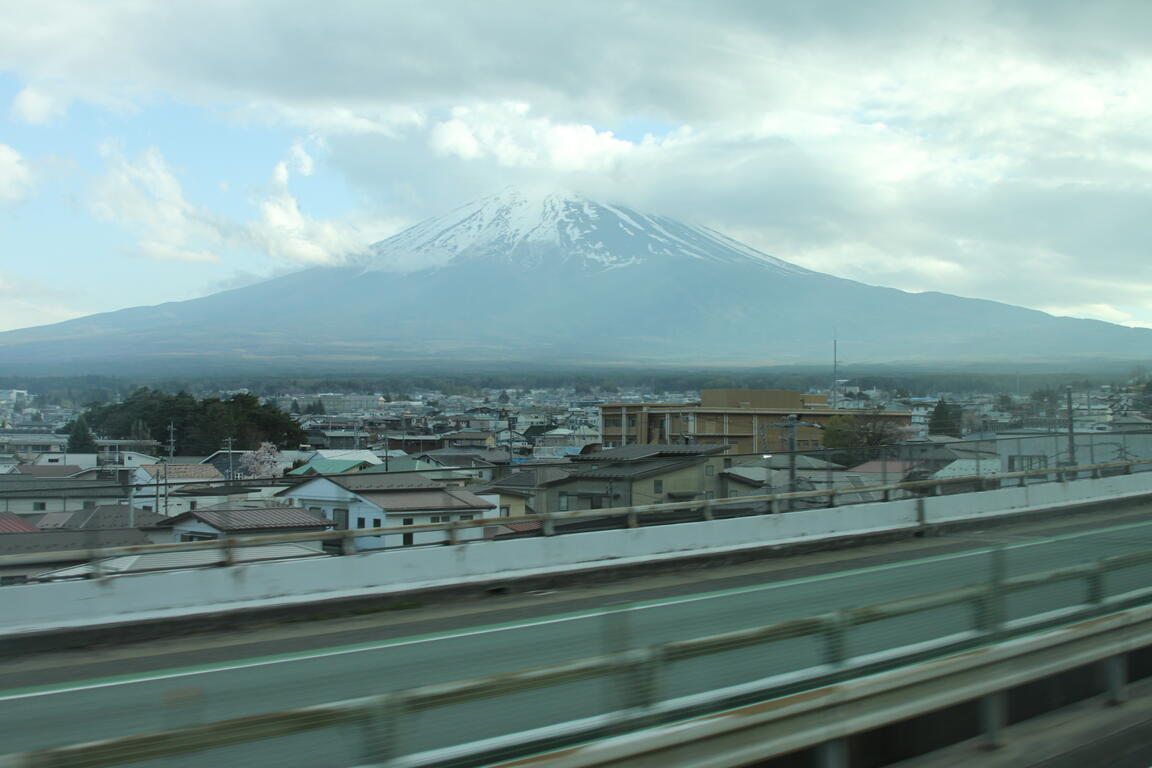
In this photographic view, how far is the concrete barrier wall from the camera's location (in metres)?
10.5

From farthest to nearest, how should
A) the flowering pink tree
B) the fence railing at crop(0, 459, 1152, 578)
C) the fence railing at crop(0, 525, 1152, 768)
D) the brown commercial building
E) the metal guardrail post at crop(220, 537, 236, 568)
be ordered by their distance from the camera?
the brown commercial building
the flowering pink tree
the metal guardrail post at crop(220, 537, 236, 568)
the fence railing at crop(0, 459, 1152, 578)
the fence railing at crop(0, 525, 1152, 768)

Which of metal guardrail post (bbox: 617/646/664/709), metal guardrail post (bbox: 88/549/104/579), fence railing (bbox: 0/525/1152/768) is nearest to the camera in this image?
fence railing (bbox: 0/525/1152/768)

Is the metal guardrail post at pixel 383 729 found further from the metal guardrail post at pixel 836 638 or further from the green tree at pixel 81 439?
the green tree at pixel 81 439

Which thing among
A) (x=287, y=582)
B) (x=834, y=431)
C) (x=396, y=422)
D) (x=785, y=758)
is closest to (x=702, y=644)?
(x=785, y=758)

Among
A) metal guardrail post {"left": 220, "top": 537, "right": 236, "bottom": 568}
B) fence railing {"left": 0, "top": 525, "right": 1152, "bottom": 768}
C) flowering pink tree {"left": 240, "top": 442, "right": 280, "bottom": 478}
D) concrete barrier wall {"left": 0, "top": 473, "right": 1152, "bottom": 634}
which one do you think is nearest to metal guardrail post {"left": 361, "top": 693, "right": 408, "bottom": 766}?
fence railing {"left": 0, "top": 525, "right": 1152, "bottom": 768}

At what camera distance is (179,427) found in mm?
46875

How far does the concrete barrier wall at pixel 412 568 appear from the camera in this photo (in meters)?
10.5

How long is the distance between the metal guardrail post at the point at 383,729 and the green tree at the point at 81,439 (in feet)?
119

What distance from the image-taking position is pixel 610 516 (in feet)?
50.9

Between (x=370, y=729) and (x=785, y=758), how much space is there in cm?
268

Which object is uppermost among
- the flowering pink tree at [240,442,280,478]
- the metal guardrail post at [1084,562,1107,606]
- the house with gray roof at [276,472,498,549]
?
the metal guardrail post at [1084,562,1107,606]

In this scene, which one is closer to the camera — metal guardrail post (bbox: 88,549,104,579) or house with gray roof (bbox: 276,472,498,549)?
metal guardrail post (bbox: 88,549,104,579)

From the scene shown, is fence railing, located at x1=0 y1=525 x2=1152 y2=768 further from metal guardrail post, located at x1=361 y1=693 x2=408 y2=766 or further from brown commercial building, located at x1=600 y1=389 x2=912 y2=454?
brown commercial building, located at x1=600 y1=389 x2=912 y2=454

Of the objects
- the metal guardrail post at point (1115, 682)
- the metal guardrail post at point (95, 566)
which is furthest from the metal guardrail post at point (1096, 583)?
the metal guardrail post at point (95, 566)
